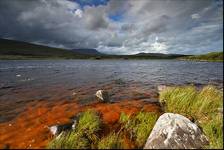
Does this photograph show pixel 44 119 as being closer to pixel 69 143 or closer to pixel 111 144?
pixel 69 143

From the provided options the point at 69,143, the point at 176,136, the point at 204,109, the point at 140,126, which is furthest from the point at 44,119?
the point at 204,109

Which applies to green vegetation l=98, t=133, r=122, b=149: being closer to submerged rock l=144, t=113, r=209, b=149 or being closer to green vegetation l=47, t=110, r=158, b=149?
green vegetation l=47, t=110, r=158, b=149

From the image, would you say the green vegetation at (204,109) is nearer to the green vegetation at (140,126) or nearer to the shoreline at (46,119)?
the shoreline at (46,119)

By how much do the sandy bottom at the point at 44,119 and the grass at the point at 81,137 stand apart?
0.74 m

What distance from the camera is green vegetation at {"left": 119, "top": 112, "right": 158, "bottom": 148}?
7495 mm

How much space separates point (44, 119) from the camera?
1057 cm

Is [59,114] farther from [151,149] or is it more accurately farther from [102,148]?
[151,149]

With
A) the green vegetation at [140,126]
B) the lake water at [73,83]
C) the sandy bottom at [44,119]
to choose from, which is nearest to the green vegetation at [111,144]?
the green vegetation at [140,126]

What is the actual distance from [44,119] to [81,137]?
4.09 meters

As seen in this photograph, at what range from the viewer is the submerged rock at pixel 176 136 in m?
6.57

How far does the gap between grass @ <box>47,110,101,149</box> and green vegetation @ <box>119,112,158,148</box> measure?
1388 millimetres

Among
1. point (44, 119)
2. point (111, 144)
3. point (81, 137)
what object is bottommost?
point (44, 119)

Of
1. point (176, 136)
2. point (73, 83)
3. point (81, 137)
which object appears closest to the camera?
point (176, 136)

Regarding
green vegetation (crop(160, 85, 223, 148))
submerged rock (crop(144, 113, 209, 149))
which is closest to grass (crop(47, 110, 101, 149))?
submerged rock (crop(144, 113, 209, 149))
